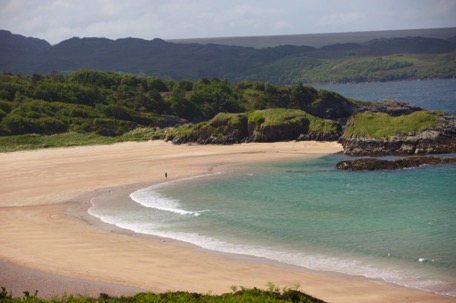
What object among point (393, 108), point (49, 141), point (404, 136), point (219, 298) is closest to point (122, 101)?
point (49, 141)

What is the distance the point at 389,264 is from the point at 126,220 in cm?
1422

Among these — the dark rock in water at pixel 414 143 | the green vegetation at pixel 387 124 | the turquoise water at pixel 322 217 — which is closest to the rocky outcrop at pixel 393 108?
the green vegetation at pixel 387 124

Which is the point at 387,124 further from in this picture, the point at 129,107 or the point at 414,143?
the point at 129,107

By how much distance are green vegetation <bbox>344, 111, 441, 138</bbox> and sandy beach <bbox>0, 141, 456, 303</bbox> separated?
40.0 ft

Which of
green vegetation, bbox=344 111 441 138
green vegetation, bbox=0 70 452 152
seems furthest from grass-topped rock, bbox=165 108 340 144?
green vegetation, bbox=344 111 441 138

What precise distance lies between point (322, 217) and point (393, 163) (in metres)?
15.8

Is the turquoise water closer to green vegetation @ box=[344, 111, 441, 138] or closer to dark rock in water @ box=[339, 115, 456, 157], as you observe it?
dark rock in water @ box=[339, 115, 456, 157]

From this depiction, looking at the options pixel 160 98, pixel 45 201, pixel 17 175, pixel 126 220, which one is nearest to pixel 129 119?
pixel 160 98

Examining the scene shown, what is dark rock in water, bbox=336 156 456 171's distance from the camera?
138ft

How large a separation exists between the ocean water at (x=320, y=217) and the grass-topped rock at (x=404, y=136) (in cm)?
613

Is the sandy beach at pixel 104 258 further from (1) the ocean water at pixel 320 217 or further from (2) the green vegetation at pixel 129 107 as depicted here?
(2) the green vegetation at pixel 129 107

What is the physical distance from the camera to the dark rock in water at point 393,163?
4203 centimetres

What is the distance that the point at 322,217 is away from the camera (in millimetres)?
28516

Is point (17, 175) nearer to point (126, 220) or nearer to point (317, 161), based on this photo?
point (126, 220)
